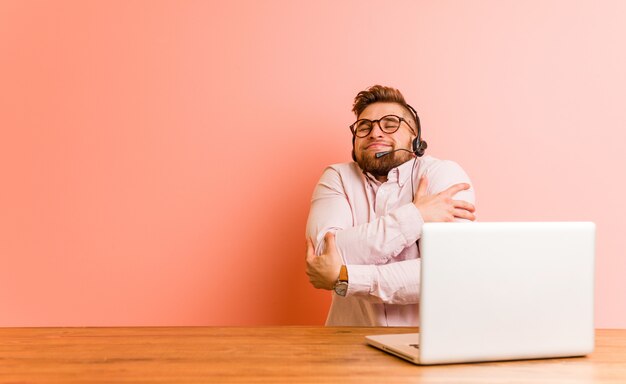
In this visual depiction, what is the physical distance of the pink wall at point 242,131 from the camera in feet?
9.76

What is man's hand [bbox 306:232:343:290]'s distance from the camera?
220 cm

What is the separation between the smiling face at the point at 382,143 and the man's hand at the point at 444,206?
0.26 metres

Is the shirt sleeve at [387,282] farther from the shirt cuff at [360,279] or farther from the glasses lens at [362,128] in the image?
the glasses lens at [362,128]

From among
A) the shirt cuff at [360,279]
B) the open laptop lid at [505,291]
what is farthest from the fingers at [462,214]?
the open laptop lid at [505,291]

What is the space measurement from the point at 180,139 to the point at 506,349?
195 centimetres

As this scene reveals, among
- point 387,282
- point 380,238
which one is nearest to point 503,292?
point 387,282

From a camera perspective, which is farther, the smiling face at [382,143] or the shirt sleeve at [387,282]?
the smiling face at [382,143]

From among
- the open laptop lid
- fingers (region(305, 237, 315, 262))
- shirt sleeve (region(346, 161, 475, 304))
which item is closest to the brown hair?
fingers (region(305, 237, 315, 262))

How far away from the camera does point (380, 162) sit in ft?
8.73

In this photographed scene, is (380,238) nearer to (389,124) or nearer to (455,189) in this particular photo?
(455,189)

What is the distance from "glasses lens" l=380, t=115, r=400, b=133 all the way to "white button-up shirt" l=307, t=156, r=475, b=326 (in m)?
0.16

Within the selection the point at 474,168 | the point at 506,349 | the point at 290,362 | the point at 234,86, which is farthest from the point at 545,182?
the point at 290,362

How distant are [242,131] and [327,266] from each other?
102 cm

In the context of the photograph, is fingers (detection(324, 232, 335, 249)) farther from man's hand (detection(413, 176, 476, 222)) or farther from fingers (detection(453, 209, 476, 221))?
fingers (detection(453, 209, 476, 221))
